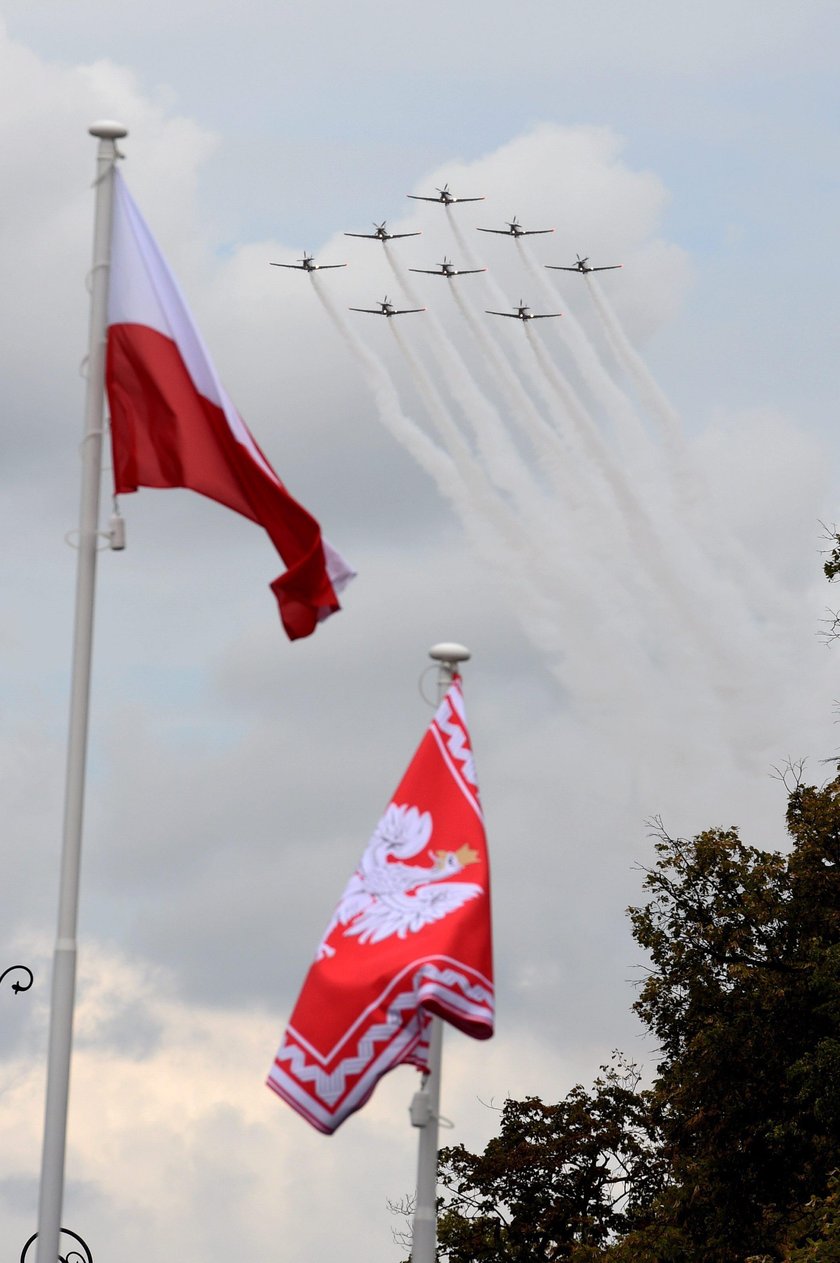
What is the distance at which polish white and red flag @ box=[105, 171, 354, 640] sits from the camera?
13.9 m

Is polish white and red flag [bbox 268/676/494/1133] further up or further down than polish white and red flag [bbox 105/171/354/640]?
→ further down

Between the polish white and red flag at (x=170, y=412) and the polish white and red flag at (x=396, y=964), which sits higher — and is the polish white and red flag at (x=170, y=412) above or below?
above

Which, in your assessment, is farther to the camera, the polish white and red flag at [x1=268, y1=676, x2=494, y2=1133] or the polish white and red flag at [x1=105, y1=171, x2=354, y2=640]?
the polish white and red flag at [x1=268, y1=676, x2=494, y2=1133]

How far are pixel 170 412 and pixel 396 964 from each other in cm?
413

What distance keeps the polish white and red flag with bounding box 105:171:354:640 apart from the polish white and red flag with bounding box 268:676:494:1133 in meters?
2.55

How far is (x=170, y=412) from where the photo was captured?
1398 centimetres

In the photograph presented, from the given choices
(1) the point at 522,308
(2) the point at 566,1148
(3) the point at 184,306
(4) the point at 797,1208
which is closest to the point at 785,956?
(4) the point at 797,1208

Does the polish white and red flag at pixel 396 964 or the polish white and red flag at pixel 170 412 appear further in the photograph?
the polish white and red flag at pixel 396 964

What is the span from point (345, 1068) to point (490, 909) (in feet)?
4.95

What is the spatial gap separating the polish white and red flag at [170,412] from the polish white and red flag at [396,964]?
8.38ft

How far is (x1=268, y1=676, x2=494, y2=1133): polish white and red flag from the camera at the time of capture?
1498 centimetres

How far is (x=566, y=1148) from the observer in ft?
187

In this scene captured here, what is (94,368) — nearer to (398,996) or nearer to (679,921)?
(398,996)

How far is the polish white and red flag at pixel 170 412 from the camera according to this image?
13.9m
